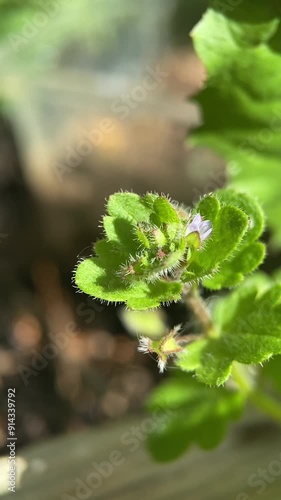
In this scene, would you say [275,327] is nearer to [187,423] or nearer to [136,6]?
[187,423]

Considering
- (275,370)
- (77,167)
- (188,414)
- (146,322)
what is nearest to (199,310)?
(275,370)

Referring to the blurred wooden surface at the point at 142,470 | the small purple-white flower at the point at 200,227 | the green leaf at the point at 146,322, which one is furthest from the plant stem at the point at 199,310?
the green leaf at the point at 146,322

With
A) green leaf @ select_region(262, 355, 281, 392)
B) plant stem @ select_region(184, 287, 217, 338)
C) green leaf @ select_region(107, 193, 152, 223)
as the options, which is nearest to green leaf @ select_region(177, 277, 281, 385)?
plant stem @ select_region(184, 287, 217, 338)

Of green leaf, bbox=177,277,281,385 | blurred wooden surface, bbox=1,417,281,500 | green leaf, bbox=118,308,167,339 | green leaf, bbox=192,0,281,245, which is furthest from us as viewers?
green leaf, bbox=118,308,167,339

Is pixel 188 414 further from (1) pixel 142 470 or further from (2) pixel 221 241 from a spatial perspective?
(2) pixel 221 241

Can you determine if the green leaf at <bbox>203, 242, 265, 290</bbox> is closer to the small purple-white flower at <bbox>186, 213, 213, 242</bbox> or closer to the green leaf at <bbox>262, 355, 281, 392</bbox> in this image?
the small purple-white flower at <bbox>186, 213, 213, 242</bbox>

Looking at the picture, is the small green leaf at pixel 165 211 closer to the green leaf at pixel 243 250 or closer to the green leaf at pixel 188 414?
the green leaf at pixel 243 250
